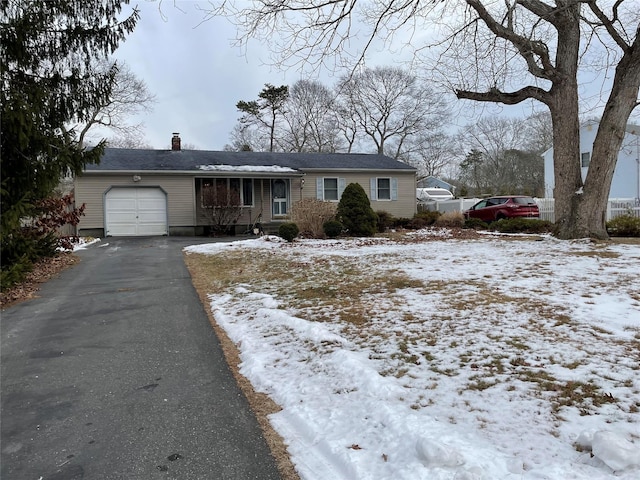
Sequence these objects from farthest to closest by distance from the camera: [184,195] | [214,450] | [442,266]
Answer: [184,195] → [442,266] → [214,450]

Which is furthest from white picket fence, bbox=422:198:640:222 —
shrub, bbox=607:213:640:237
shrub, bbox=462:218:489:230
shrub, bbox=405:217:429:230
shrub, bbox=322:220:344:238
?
Result: shrub, bbox=322:220:344:238

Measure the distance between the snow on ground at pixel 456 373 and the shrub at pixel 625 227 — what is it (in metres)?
7.70

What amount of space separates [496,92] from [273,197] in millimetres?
12184

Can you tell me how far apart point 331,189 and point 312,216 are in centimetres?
808

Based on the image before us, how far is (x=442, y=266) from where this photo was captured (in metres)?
7.91

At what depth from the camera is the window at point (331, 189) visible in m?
22.1

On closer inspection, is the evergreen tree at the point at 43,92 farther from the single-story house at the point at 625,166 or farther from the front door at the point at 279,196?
the single-story house at the point at 625,166

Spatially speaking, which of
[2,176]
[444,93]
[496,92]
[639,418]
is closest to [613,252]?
[496,92]

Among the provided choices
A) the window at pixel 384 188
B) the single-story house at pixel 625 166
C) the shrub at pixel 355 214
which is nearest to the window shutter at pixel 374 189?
the window at pixel 384 188

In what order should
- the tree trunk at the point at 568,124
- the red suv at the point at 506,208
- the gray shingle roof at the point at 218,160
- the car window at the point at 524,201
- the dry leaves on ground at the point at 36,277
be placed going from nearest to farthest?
the dry leaves on ground at the point at 36,277, the tree trunk at the point at 568,124, the red suv at the point at 506,208, the car window at the point at 524,201, the gray shingle roof at the point at 218,160

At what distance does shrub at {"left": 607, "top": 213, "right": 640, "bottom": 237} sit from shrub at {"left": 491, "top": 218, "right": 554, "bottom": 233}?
6.23 feet

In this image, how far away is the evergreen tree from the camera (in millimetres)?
6559

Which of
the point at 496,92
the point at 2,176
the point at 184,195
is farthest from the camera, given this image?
the point at 184,195

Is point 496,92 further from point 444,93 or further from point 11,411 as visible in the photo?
point 11,411
